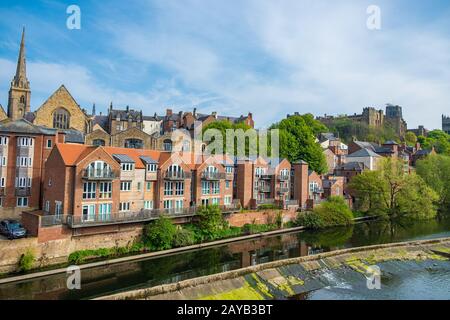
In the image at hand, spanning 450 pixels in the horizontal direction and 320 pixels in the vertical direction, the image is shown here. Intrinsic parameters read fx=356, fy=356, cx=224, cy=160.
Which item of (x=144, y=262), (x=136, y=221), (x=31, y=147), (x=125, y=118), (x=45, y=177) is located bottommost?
(x=144, y=262)

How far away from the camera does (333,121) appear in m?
118

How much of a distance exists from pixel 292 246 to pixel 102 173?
1956cm

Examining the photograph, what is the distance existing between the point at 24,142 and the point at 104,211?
10.4 m

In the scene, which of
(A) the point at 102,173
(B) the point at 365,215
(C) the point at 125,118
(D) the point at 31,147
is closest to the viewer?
(A) the point at 102,173

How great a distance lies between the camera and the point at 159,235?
3128cm

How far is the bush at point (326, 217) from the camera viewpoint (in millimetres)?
43719

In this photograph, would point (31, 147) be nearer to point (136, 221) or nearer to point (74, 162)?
point (74, 162)

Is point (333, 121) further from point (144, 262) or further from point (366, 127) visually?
point (144, 262)

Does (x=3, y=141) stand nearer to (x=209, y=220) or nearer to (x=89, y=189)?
(x=89, y=189)

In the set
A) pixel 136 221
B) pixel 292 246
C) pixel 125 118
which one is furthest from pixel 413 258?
pixel 125 118

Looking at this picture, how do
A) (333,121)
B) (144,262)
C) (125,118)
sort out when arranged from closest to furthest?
(144,262) < (125,118) < (333,121)

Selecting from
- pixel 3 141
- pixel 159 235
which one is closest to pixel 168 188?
pixel 159 235
